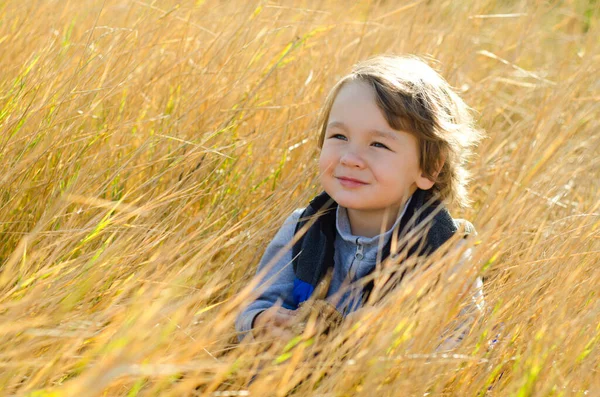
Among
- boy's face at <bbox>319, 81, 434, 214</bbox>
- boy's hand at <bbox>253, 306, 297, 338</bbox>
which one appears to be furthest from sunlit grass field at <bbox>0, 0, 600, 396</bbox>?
boy's face at <bbox>319, 81, 434, 214</bbox>

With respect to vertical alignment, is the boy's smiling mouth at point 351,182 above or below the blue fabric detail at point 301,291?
above

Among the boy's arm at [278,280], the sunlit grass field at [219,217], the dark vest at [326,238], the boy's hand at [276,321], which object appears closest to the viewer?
the sunlit grass field at [219,217]

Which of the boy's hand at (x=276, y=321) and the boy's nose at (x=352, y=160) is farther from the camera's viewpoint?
the boy's nose at (x=352, y=160)

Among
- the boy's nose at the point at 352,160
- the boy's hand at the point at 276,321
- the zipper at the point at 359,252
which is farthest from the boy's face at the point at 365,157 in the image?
the boy's hand at the point at 276,321

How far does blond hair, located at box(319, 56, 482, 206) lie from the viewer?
6.98 feet

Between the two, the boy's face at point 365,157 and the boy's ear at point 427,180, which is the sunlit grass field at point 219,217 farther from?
the boy's face at point 365,157

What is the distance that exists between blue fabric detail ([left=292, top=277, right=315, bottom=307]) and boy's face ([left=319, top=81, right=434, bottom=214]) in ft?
0.85

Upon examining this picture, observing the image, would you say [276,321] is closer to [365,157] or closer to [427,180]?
[365,157]

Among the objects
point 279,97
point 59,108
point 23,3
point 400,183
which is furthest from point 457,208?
point 23,3

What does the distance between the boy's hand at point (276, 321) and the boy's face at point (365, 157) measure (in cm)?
36

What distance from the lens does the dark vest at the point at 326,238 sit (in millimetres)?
2068

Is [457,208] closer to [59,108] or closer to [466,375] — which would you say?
[466,375]

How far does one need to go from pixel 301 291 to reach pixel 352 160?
409 mm

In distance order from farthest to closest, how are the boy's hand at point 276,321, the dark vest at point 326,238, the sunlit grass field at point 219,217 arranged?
the dark vest at point 326,238, the boy's hand at point 276,321, the sunlit grass field at point 219,217
